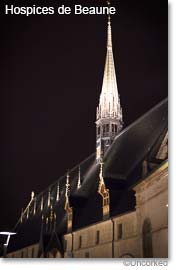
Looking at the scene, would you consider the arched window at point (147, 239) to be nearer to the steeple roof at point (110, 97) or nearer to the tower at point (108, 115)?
the tower at point (108, 115)

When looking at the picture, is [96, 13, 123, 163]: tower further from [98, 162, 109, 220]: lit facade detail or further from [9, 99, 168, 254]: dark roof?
[98, 162, 109, 220]: lit facade detail

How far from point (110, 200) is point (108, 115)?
779 mm

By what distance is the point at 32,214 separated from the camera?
12.5ft

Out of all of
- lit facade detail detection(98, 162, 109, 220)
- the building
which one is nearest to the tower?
the building

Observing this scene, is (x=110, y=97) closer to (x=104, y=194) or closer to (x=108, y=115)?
(x=108, y=115)

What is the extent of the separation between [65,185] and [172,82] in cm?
132

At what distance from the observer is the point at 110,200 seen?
144 inches

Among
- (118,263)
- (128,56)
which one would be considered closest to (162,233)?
(118,263)

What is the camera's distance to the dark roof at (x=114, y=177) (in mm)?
→ 3639

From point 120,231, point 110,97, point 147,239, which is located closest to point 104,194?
point 120,231

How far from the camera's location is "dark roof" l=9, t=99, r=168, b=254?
3.64 m

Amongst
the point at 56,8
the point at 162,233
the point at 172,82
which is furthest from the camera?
the point at 56,8

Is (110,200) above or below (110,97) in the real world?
below
